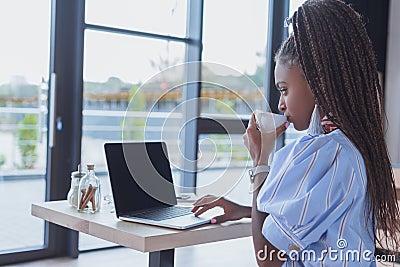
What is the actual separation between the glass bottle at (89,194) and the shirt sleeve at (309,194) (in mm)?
684

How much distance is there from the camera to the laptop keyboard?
1502 mm

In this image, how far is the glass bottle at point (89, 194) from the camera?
5.30 ft

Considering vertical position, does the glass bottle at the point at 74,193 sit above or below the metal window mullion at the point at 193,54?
below

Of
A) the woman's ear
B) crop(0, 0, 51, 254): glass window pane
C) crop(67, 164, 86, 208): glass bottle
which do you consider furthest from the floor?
the woman's ear

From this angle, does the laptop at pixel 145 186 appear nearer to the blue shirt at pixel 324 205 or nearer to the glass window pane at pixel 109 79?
the blue shirt at pixel 324 205

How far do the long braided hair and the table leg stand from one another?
746mm

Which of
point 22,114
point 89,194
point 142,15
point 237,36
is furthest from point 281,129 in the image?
point 237,36

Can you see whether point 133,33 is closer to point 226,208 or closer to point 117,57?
point 117,57

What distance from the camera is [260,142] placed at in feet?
4.26

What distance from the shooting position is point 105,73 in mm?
3822

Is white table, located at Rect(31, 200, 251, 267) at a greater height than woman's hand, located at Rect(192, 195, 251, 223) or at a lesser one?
lesser

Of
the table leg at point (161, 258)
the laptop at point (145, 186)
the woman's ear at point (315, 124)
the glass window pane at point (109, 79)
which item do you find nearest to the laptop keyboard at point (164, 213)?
the laptop at point (145, 186)

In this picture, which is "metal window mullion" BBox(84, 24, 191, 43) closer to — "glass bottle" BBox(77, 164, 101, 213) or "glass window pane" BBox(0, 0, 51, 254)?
"glass window pane" BBox(0, 0, 51, 254)

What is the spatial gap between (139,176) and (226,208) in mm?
291
